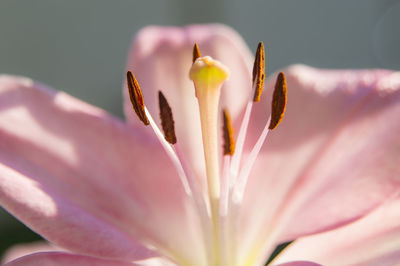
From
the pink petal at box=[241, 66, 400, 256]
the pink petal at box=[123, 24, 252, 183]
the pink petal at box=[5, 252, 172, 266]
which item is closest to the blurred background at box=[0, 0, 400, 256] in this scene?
the pink petal at box=[123, 24, 252, 183]

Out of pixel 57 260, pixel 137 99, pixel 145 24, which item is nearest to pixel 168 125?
pixel 137 99

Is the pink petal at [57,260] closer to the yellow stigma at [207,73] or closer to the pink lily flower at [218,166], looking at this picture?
the pink lily flower at [218,166]

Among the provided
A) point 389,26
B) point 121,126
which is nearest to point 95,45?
point 389,26

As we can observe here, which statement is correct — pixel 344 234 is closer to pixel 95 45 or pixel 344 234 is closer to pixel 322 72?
pixel 322 72

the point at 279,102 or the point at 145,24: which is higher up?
the point at 145,24

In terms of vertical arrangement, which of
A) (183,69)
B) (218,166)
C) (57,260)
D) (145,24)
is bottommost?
(57,260)

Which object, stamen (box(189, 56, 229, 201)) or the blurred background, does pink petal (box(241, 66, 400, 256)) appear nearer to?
stamen (box(189, 56, 229, 201))

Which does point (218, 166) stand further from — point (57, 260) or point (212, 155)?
point (57, 260)
